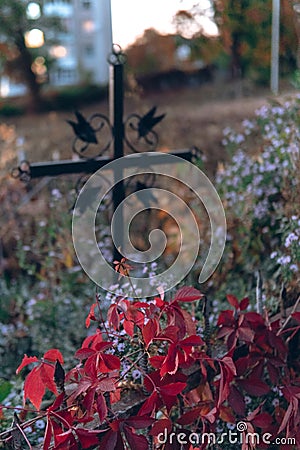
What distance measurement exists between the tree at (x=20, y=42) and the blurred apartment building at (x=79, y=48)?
0.68 feet

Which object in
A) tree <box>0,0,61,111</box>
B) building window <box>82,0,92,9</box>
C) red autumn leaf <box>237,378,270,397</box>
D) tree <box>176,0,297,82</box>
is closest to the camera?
red autumn leaf <box>237,378,270,397</box>

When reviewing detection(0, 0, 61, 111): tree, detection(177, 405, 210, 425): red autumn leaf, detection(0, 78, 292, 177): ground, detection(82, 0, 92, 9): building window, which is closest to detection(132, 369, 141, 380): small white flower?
detection(177, 405, 210, 425): red autumn leaf

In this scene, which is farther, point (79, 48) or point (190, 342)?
point (79, 48)

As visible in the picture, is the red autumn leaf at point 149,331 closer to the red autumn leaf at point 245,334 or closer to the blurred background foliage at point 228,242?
the red autumn leaf at point 245,334

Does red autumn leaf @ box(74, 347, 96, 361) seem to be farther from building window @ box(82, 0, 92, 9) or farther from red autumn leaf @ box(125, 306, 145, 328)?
building window @ box(82, 0, 92, 9)

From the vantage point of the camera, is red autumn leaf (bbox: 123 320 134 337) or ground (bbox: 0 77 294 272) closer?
red autumn leaf (bbox: 123 320 134 337)

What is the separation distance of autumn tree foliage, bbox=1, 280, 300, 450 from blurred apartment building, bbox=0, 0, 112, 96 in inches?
240

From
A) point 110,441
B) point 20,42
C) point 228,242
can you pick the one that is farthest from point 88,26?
point 110,441

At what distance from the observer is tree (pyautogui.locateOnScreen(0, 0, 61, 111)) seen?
5207 millimetres

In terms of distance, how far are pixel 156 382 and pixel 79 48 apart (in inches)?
325

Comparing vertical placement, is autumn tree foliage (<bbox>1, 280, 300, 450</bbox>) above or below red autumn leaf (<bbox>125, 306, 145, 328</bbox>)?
below

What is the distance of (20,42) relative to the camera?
5.93m

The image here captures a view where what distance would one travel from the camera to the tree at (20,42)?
521cm

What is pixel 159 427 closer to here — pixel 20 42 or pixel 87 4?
pixel 20 42
